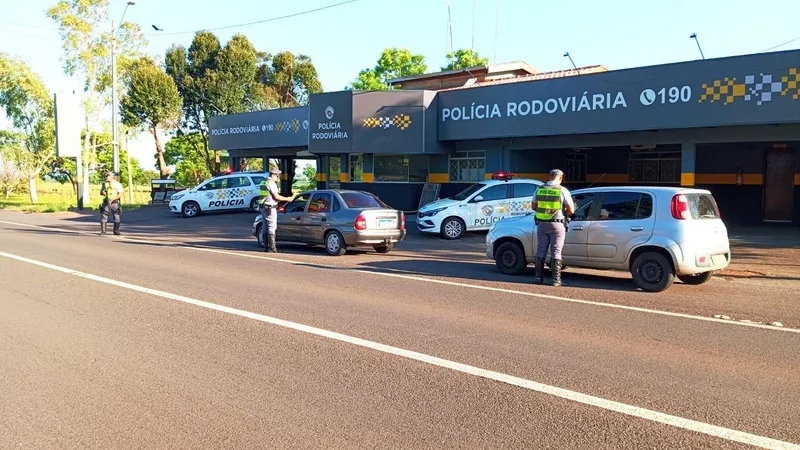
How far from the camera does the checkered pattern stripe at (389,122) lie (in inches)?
891

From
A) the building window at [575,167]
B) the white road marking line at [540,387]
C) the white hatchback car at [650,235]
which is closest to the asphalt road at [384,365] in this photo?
the white road marking line at [540,387]

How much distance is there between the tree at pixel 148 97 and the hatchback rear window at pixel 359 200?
3475 centimetres

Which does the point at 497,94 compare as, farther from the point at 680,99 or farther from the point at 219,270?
the point at 219,270

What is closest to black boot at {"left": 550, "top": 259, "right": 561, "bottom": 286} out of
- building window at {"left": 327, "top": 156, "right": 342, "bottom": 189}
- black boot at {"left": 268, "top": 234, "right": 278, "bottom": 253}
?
black boot at {"left": 268, "top": 234, "right": 278, "bottom": 253}

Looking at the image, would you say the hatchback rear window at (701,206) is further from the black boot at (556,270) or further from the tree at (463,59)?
the tree at (463,59)

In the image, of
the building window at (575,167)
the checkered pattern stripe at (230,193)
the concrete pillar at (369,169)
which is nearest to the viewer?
the building window at (575,167)

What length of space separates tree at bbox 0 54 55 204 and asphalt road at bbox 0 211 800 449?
1640 inches

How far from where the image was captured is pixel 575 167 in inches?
948

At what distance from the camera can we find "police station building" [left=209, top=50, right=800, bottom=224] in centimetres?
1638

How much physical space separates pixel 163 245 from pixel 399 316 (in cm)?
1057

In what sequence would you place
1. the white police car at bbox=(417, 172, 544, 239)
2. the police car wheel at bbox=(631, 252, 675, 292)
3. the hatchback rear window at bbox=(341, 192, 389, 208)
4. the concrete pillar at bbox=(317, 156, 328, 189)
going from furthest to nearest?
the concrete pillar at bbox=(317, 156, 328, 189) → the white police car at bbox=(417, 172, 544, 239) → the hatchback rear window at bbox=(341, 192, 389, 208) → the police car wheel at bbox=(631, 252, 675, 292)

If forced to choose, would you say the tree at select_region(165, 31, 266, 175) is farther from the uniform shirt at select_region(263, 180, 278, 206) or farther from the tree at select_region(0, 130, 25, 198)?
the uniform shirt at select_region(263, 180, 278, 206)

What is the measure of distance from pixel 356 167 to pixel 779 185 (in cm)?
1471

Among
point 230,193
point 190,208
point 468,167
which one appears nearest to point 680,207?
point 468,167
